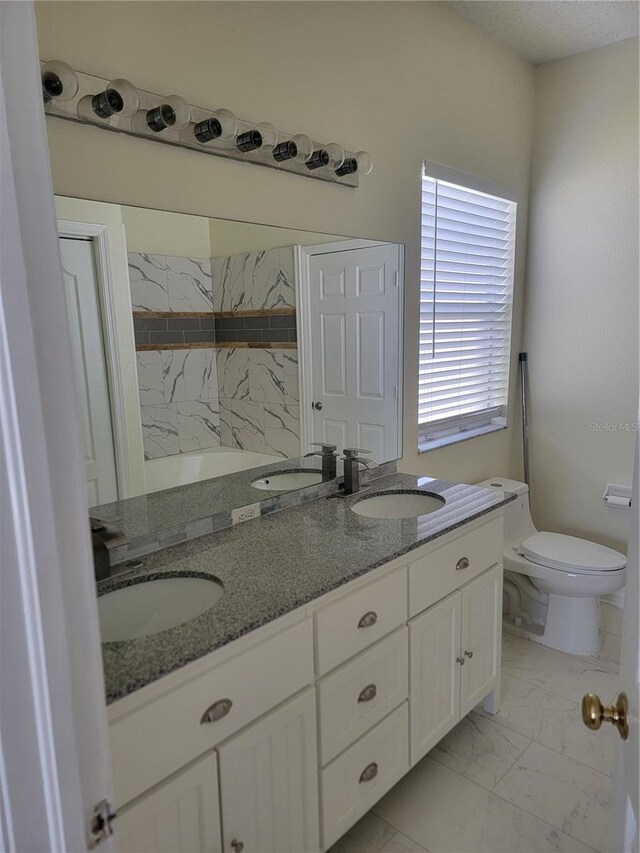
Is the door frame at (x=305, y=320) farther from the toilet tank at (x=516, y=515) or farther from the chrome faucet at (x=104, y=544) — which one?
the toilet tank at (x=516, y=515)

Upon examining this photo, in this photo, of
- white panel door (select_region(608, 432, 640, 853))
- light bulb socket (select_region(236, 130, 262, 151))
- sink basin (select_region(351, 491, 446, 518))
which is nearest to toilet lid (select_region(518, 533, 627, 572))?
sink basin (select_region(351, 491, 446, 518))

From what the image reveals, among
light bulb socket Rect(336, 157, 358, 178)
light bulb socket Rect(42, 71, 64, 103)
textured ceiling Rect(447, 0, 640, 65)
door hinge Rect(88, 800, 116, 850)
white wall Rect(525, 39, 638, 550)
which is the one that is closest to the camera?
door hinge Rect(88, 800, 116, 850)

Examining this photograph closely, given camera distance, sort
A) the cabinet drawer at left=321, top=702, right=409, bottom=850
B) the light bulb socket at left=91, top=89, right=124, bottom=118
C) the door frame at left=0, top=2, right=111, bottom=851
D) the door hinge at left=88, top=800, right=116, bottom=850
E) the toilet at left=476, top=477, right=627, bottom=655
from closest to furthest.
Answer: the door frame at left=0, top=2, right=111, bottom=851
the door hinge at left=88, top=800, right=116, bottom=850
the light bulb socket at left=91, top=89, right=124, bottom=118
the cabinet drawer at left=321, top=702, right=409, bottom=850
the toilet at left=476, top=477, right=627, bottom=655

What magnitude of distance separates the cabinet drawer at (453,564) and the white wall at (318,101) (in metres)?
0.62

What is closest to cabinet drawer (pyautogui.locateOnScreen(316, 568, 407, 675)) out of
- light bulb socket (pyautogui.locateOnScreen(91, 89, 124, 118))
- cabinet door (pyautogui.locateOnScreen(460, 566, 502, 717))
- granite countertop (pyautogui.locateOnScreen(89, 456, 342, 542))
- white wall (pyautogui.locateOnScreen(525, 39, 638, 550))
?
cabinet door (pyautogui.locateOnScreen(460, 566, 502, 717))

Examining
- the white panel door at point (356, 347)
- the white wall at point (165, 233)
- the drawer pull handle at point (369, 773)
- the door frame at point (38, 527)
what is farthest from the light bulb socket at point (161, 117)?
the drawer pull handle at point (369, 773)

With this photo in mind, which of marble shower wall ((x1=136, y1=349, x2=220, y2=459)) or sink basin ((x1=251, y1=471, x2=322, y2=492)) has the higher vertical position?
marble shower wall ((x1=136, y1=349, x2=220, y2=459))

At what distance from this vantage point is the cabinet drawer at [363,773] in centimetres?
150

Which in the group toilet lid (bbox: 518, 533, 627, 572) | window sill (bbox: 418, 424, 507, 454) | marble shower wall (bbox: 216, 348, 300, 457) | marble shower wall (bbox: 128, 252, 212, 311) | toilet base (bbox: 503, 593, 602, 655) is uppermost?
marble shower wall (bbox: 128, 252, 212, 311)

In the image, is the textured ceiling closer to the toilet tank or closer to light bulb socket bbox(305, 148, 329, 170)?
light bulb socket bbox(305, 148, 329, 170)

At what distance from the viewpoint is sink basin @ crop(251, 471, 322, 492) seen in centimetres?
195

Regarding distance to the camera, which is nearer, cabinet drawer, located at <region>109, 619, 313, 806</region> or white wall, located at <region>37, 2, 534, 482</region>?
cabinet drawer, located at <region>109, 619, 313, 806</region>

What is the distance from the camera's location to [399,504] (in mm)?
2199

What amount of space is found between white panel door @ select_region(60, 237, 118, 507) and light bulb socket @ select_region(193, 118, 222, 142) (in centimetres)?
45
